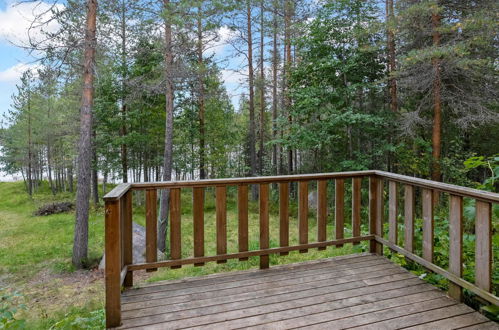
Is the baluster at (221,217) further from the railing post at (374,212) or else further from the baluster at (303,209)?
the railing post at (374,212)

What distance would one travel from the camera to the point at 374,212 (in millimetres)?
3430

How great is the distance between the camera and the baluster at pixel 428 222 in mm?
2641

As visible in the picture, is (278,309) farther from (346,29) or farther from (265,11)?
(265,11)

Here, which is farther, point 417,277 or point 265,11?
point 265,11

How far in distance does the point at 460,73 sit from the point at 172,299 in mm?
8980

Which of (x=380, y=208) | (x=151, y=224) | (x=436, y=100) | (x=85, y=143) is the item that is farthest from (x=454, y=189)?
(x=85, y=143)

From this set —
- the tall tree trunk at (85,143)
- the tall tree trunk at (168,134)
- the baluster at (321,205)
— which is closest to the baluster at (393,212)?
the baluster at (321,205)

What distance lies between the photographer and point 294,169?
14.1 meters

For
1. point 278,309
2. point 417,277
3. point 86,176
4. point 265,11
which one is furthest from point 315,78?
point 278,309

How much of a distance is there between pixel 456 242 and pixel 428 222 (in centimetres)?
31

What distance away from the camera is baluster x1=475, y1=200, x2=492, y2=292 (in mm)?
2113

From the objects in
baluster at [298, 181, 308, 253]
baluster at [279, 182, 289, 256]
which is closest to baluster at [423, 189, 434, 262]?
baluster at [298, 181, 308, 253]

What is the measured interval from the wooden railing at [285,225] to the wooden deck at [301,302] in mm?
174

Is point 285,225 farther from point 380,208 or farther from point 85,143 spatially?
point 85,143
